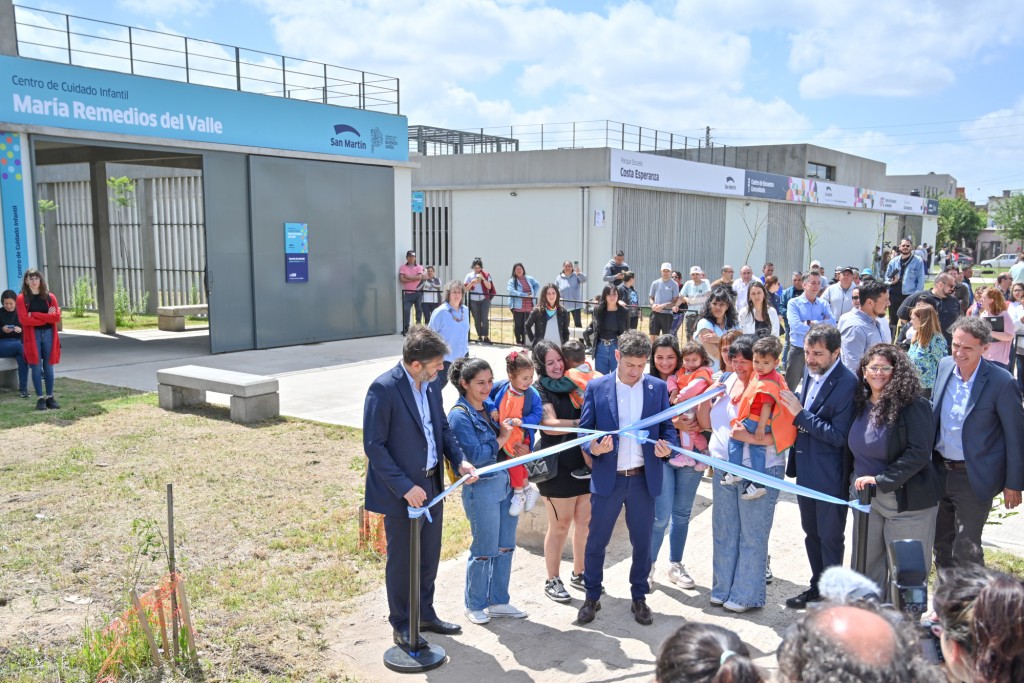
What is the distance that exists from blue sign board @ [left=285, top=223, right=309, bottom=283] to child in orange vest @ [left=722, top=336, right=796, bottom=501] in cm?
1309

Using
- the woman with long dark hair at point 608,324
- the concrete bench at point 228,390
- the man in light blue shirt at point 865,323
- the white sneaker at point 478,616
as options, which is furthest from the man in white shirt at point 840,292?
the white sneaker at point 478,616

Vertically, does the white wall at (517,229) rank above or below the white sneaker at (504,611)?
above

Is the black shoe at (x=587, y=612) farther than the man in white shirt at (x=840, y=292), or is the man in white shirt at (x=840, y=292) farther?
the man in white shirt at (x=840, y=292)

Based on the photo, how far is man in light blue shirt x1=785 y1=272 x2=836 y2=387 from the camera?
10414mm

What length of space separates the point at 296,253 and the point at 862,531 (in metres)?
14.0

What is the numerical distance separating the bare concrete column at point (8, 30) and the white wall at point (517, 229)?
14.5 m

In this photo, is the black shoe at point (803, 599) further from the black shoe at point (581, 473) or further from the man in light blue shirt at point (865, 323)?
the man in light blue shirt at point (865, 323)

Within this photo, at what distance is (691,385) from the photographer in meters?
6.09

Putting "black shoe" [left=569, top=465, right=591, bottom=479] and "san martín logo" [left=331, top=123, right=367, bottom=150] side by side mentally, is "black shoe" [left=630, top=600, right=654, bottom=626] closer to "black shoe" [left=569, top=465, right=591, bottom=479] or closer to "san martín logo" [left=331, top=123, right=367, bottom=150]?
"black shoe" [left=569, top=465, right=591, bottom=479]

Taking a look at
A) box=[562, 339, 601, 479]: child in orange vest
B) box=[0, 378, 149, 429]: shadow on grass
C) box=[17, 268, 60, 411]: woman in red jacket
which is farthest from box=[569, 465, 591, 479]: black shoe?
box=[17, 268, 60, 411]: woman in red jacket

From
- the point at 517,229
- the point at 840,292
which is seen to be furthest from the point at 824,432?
the point at 517,229

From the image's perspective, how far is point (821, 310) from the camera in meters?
10.7

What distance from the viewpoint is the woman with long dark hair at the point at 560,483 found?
18.5 ft

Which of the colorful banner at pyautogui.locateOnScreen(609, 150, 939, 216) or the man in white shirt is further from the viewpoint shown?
the colorful banner at pyautogui.locateOnScreen(609, 150, 939, 216)
